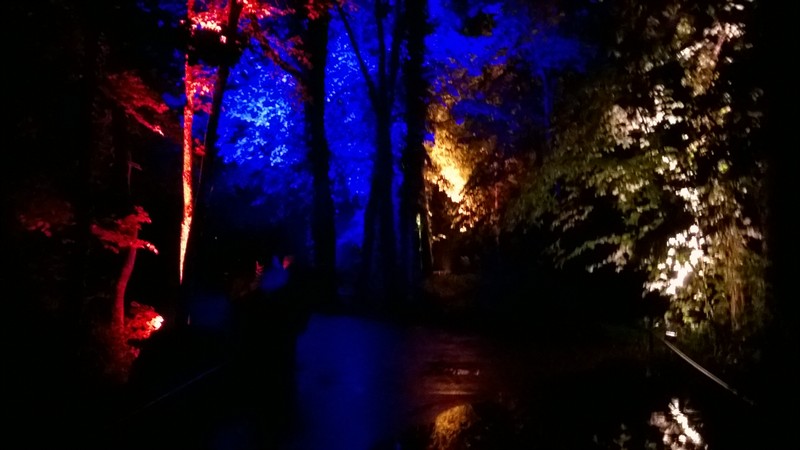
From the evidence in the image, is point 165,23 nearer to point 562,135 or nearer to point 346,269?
point 562,135

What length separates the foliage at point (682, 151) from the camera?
1021 centimetres

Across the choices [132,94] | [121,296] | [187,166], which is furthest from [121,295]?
[132,94]

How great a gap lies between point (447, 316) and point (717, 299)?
1191 centimetres

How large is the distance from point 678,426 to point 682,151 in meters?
5.46

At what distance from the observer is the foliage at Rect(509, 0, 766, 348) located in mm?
10211

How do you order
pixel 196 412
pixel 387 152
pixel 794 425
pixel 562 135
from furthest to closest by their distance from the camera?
pixel 387 152 → pixel 562 135 → pixel 196 412 → pixel 794 425

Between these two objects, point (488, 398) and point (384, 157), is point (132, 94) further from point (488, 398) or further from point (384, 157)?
point (384, 157)

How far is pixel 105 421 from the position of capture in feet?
29.1

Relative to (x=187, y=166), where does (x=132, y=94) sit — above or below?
above

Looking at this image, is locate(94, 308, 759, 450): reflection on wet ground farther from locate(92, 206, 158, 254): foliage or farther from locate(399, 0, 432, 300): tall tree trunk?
locate(399, 0, 432, 300): tall tree trunk

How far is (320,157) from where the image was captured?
27109 mm

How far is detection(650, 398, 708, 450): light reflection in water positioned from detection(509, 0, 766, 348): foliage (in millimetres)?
2399

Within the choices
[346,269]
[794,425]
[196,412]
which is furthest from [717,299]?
[346,269]

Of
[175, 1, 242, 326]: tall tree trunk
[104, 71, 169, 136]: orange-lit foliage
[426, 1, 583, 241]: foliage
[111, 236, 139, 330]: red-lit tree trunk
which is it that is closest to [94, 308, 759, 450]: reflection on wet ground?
[175, 1, 242, 326]: tall tree trunk
